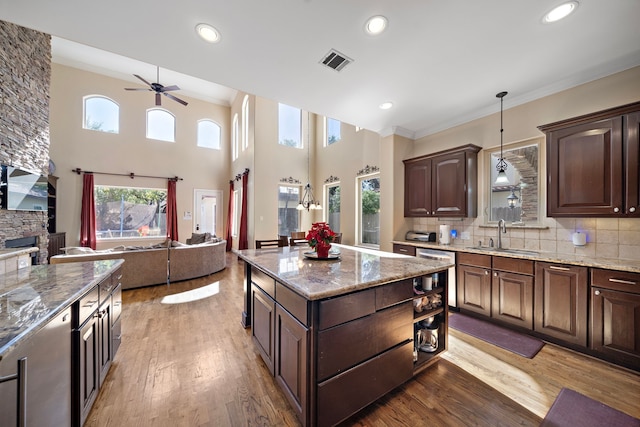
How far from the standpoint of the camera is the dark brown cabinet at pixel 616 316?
75.4 inches

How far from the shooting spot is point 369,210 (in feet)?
17.3

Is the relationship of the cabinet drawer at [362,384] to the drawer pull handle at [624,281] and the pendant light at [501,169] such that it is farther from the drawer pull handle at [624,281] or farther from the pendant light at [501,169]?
the pendant light at [501,169]

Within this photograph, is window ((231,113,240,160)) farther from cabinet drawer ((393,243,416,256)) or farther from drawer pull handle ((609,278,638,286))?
drawer pull handle ((609,278,638,286))

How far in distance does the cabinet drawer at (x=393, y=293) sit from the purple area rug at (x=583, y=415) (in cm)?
108

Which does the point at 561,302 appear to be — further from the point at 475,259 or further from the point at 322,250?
the point at 322,250

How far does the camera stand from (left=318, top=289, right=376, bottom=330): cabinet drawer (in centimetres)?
131

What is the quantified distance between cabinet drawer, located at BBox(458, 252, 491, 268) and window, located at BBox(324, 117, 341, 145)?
13.6 feet

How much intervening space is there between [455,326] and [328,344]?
2.16 m

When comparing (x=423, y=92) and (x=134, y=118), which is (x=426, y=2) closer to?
(x=423, y=92)

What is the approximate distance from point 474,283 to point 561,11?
263 centimetres

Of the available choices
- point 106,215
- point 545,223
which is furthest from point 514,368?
point 106,215

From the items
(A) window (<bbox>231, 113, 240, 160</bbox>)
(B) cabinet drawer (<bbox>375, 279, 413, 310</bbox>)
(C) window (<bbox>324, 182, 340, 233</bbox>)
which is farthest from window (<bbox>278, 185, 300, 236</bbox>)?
(B) cabinet drawer (<bbox>375, 279, 413, 310</bbox>)

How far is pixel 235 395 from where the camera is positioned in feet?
5.56

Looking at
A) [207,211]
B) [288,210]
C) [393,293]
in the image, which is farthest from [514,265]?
Result: [207,211]
